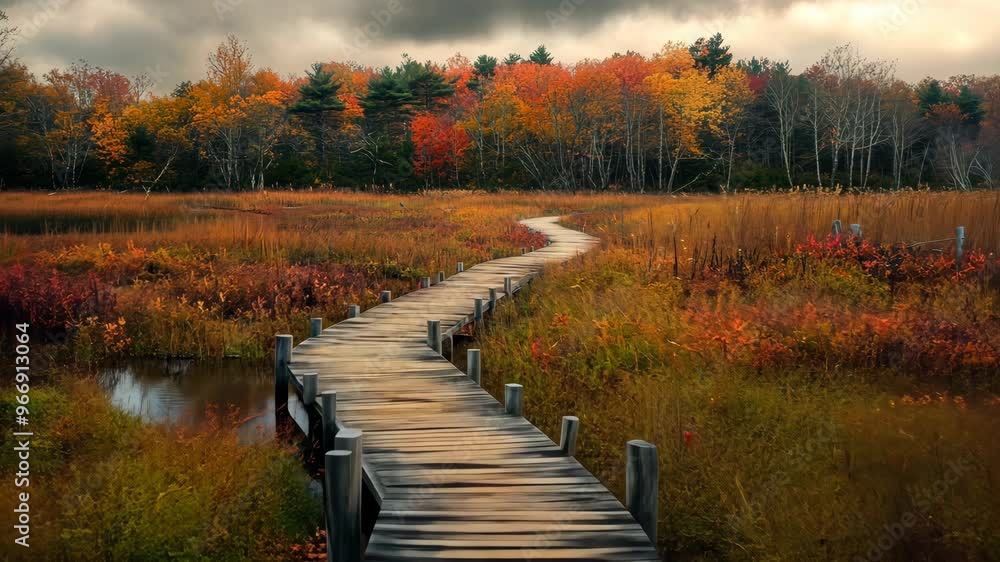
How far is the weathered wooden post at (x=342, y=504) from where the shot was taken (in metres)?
3.94

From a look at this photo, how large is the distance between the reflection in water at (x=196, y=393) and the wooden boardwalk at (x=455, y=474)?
2.68 ft

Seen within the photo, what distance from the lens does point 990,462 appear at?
14.6 ft

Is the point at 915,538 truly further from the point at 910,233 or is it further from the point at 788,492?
the point at 910,233

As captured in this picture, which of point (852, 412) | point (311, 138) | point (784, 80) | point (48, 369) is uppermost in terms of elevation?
point (784, 80)

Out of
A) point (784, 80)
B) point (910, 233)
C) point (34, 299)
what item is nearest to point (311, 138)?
point (784, 80)

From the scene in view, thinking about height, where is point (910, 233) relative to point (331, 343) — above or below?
above

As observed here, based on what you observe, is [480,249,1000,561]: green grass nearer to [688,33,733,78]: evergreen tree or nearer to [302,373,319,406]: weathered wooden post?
[302,373,319,406]: weathered wooden post

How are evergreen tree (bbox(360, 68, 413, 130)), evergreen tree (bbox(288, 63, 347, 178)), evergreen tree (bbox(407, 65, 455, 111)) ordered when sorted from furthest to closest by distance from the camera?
1. evergreen tree (bbox(407, 65, 455, 111))
2. evergreen tree (bbox(360, 68, 413, 130))
3. evergreen tree (bbox(288, 63, 347, 178))

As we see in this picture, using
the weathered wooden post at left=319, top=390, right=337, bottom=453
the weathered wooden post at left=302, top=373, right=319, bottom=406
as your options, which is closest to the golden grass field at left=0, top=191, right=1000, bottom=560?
the weathered wooden post at left=319, top=390, right=337, bottom=453

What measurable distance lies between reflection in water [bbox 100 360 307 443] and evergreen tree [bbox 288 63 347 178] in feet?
136

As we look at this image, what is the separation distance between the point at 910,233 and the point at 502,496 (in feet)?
30.9

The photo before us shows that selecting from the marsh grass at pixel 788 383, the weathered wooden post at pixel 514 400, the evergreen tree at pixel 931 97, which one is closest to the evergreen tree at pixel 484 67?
the evergreen tree at pixel 931 97

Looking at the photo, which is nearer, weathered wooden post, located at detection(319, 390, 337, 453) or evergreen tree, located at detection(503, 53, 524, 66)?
weathered wooden post, located at detection(319, 390, 337, 453)

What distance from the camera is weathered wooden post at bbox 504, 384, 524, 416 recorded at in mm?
5961
